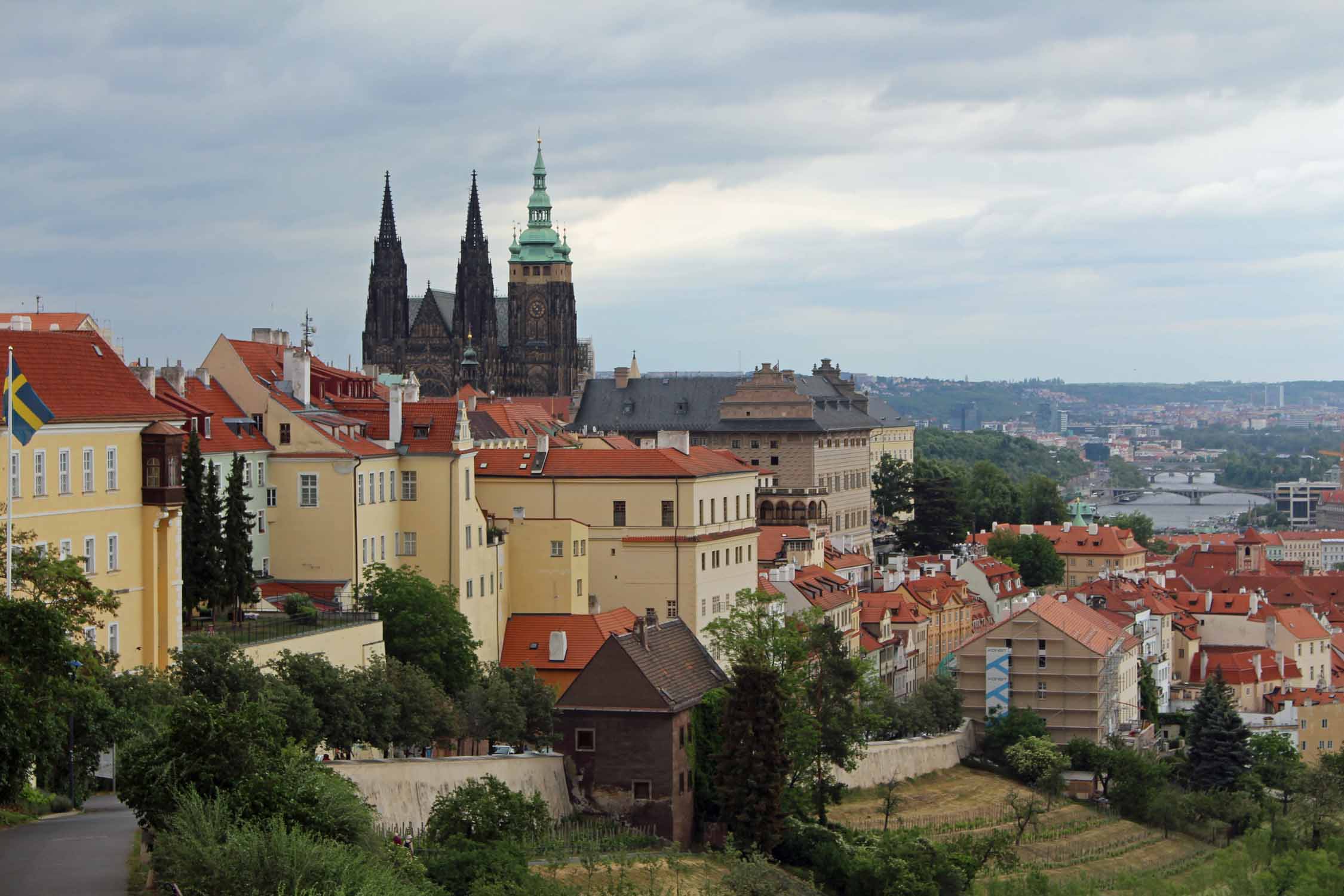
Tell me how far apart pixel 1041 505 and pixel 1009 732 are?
9352cm

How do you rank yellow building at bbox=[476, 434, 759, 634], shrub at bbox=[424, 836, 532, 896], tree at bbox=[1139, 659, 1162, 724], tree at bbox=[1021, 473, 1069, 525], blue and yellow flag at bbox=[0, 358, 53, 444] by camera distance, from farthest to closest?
tree at bbox=[1021, 473, 1069, 525]
tree at bbox=[1139, 659, 1162, 724]
yellow building at bbox=[476, 434, 759, 634]
shrub at bbox=[424, 836, 532, 896]
blue and yellow flag at bbox=[0, 358, 53, 444]

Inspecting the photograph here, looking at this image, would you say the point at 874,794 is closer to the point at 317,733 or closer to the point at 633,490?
the point at 633,490

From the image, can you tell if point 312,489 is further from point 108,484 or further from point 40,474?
point 40,474

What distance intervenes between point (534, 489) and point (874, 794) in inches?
638

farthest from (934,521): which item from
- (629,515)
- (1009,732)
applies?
(629,515)

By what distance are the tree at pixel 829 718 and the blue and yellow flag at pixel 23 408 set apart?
30.0 meters

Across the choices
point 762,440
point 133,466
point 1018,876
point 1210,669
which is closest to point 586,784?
point 133,466

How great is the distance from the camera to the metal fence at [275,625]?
180ft

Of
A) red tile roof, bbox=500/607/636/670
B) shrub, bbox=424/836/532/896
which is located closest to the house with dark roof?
red tile roof, bbox=500/607/636/670

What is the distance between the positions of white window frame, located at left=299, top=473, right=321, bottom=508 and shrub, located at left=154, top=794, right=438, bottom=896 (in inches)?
1348

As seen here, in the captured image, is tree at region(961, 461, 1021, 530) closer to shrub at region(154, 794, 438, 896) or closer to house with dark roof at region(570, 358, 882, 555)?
house with dark roof at region(570, 358, 882, 555)

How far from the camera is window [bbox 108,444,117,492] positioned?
4938cm

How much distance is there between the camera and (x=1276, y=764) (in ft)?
327

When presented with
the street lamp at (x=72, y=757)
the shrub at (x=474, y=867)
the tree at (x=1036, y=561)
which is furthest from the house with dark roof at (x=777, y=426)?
the street lamp at (x=72, y=757)
